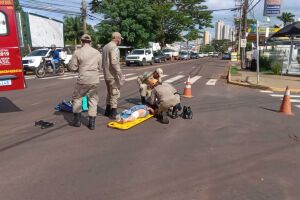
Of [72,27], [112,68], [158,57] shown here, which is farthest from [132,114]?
[72,27]

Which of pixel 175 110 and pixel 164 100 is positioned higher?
pixel 164 100

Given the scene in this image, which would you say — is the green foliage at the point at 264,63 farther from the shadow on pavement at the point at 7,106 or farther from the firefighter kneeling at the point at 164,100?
the shadow on pavement at the point at 7,106

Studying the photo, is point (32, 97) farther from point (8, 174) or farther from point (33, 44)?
point (33, 44)

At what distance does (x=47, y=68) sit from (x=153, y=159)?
1521cm

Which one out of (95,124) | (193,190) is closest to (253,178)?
(193,190)

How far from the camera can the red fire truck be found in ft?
23.5

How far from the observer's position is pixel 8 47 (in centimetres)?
720

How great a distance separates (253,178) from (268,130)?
112 inches

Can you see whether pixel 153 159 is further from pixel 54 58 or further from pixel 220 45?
pixel 220 45

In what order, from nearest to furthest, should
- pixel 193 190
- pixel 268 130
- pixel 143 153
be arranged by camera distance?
1. pixel 193 190
2. pixel 143 153
3. pixel 268 130

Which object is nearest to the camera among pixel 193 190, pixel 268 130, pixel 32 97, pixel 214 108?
pixel 193 190

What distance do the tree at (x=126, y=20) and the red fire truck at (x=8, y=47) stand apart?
33458mm

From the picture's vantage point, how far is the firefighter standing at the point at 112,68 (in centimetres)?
689

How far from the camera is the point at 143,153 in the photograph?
518 cm
